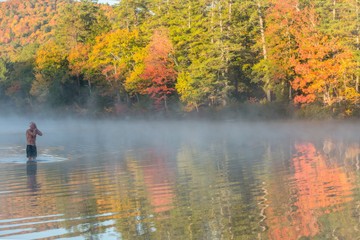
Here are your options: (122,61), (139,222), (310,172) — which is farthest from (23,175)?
(122,61)

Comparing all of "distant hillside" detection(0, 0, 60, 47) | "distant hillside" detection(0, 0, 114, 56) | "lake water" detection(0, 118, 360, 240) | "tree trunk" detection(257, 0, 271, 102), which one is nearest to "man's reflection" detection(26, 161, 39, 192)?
"lake water" detection(0, 118, 360, 240)

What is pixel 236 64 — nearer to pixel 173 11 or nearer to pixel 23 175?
pixel 173 11

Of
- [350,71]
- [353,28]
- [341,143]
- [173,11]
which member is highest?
[173,11]

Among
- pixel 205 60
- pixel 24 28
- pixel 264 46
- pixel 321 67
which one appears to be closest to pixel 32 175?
pixel 321 67

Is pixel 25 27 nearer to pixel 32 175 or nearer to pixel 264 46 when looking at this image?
pixel 264 46

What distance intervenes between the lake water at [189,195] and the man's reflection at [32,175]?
0.04 meters

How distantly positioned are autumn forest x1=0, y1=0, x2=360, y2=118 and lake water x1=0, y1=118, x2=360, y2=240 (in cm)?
2278

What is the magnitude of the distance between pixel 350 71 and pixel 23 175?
1270 inches

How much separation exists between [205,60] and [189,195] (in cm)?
4967

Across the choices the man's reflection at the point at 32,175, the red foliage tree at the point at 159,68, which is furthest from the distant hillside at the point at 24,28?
the man's reflection at the point at 32,175

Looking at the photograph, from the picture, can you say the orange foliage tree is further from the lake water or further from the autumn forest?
the lake water

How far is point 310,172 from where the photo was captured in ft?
63.9

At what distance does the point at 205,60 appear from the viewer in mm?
64875

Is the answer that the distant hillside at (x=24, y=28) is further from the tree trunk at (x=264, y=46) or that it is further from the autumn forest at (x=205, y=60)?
the tree trunk at (x=264, y=46)
